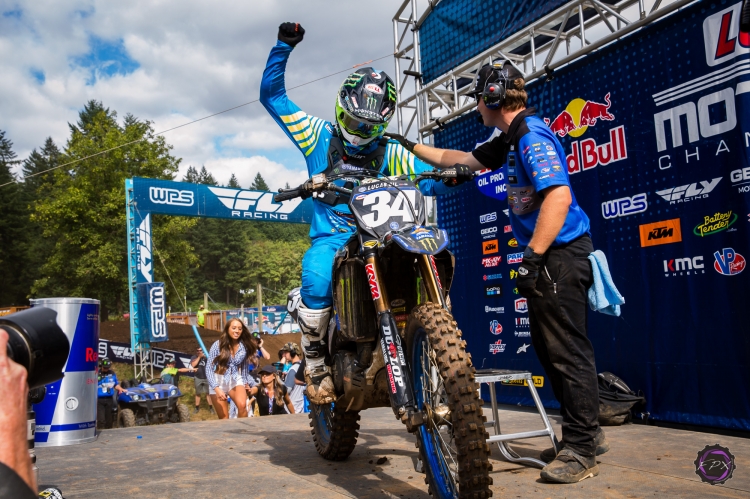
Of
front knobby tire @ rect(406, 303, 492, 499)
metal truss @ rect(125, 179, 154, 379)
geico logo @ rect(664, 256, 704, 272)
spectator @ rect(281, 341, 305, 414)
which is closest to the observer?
front knobby tire @ rect(406, 303, 492, 499)

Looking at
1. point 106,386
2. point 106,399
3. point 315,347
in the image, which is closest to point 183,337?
point 106,386

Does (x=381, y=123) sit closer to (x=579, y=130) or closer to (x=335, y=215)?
(x=335, y=215)

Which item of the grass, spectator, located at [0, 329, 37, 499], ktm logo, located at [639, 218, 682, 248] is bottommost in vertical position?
the grass

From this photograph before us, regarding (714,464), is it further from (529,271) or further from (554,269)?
(529,271)

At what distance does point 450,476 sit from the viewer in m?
2.66

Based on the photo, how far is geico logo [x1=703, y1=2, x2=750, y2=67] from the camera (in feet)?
15.6

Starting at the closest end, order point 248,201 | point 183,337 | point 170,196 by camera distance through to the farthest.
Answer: point 170,196, point 248,201, point 183,337

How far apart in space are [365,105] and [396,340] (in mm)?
1505

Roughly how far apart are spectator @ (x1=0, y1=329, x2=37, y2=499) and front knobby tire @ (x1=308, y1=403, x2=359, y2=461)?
9.56ft

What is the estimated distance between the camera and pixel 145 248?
14672 millimetres

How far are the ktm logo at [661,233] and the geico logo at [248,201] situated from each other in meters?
11.3

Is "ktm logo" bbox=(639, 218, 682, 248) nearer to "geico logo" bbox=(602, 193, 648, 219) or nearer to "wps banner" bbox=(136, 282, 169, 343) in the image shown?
"geico logo" bbox=(602, 193, 648, 219)

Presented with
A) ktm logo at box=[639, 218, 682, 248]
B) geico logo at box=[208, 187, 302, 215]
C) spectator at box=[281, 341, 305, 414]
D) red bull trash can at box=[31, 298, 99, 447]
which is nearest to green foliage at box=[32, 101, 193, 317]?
geico logo at box=[208, 187, 302, 215]

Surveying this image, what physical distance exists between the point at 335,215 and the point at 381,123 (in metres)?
0.67
